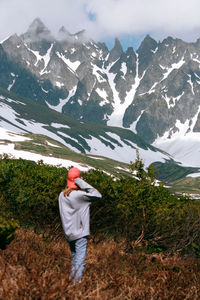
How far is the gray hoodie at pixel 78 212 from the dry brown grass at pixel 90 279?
0.70 metres

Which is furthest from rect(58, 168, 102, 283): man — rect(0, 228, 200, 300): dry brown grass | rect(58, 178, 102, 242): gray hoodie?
rect(0, 228, 200, 300): dry brown grass

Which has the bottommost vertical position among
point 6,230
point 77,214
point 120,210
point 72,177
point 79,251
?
point 79,251

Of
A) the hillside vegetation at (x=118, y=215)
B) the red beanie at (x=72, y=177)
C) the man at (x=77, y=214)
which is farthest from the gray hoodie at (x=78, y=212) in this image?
the hillside vegetation at (x=118, y=215)

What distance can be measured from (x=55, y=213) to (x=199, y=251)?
583cm

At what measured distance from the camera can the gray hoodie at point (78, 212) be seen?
7.48 metres

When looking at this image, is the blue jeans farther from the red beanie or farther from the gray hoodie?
the red beanie

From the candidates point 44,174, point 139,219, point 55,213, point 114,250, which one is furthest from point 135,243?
point 44,174

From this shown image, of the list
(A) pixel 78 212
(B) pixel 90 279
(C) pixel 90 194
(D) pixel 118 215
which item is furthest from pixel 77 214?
(D) pixel 118 215

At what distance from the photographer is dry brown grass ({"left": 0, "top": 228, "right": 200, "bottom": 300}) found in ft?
17.7

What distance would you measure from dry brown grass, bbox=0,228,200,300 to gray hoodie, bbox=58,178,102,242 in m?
0.70

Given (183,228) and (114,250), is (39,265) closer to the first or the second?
(114,250)

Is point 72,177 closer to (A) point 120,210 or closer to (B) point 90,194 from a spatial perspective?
(B) point 90,194

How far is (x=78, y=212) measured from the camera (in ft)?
24.8

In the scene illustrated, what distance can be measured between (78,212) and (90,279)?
1683mm
